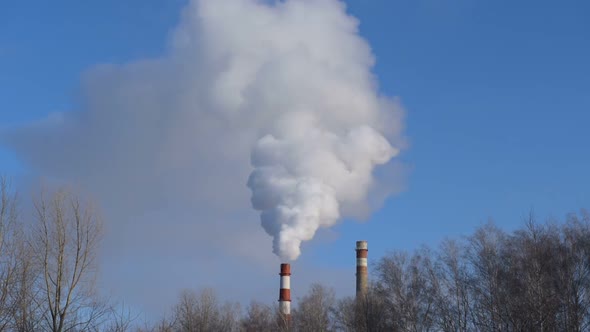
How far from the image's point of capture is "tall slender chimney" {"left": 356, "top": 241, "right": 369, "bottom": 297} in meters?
43.7

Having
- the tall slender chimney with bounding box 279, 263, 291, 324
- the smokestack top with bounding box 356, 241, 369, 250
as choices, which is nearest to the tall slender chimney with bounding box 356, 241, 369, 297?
the smokestack top with bounding box 356, 241, 369, 250

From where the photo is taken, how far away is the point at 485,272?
3148cm

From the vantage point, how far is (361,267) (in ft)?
147

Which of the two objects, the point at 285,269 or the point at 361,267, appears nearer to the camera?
the point at 285,269

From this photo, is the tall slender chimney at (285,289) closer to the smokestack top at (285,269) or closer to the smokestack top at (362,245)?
the smokestack top at (285,269)

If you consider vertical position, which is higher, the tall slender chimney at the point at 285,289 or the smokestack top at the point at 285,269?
the smokestack top at the point at 285,269

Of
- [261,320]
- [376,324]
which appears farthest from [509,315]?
[261,320]

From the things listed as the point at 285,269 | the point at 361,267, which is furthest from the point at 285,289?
the point at 361,267

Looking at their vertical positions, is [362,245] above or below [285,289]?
above

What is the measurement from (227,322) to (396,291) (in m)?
14.5

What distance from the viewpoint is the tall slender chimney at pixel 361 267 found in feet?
143

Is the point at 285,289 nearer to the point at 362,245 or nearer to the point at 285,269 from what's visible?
the point at 285,269

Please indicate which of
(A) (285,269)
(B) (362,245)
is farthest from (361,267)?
(A) (285,269)

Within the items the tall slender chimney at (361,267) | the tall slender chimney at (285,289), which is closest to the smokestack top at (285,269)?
the tall slender chimney at (285,289)
